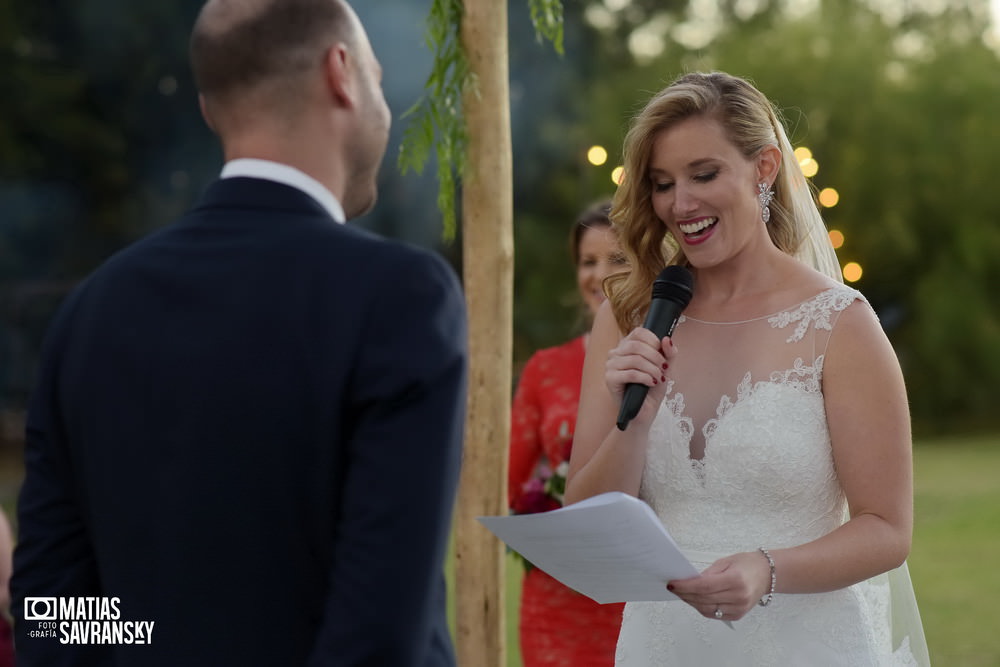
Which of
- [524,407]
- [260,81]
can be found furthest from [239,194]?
[524,407]

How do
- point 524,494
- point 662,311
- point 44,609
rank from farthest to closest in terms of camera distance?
1. point 524,494
2. point 662,311
3. point 44,609

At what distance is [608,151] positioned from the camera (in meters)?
31.8

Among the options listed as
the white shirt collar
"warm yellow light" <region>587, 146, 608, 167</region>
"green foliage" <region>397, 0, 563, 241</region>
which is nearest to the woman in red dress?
"warm yellow light" <region>587, 146, 608, 167</region>

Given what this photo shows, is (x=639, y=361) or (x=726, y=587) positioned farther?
(x=639, y=361)

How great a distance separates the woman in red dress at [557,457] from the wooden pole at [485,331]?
17.4 inches

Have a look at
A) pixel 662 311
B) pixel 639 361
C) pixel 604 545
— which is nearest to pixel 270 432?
pixel 604 545

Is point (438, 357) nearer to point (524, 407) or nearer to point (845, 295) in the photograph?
point (845, 295)

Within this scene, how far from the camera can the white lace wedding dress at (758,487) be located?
114 inches

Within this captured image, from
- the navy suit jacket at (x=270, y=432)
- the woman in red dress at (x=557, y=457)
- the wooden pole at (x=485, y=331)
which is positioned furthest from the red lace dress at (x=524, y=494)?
the navy suit jacket at (x=270, y=432)

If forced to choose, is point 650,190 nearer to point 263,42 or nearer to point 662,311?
point 662,311

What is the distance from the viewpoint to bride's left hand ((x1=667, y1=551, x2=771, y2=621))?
2.44m

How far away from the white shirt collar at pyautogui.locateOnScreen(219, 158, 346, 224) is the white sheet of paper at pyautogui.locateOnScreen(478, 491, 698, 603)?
0.67 m

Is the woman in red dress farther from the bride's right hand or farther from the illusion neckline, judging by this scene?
the bride's right hand

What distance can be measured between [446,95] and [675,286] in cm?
139
